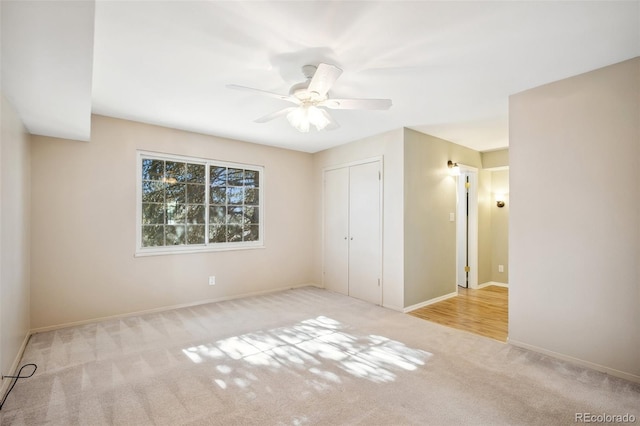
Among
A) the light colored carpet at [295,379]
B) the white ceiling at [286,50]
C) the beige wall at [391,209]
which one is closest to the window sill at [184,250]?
the light colored carpet at [295,379]

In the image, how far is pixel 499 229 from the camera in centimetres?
560

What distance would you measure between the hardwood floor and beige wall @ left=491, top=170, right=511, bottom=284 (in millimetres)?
550

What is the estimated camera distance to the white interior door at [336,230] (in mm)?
4977

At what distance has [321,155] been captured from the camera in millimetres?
5469

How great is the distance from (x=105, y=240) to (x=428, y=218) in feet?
13.7

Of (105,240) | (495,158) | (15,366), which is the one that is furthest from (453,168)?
(15,366)

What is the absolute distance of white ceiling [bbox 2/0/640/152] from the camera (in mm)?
1771

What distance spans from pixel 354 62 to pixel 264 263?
349cm

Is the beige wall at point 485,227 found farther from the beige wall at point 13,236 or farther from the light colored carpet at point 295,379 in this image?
the beige wall at point 13,236

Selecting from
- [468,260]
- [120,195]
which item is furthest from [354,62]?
[468,260]

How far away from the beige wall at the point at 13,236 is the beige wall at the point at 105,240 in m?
0.19

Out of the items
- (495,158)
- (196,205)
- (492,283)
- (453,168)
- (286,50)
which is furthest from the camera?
(492,283)

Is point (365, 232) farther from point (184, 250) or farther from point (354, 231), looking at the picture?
point (184, 250)

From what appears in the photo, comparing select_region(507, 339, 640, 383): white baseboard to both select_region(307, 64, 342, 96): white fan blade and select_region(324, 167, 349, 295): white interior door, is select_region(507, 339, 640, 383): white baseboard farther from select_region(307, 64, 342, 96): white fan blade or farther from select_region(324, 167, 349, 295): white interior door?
select_region(307, 64, 342, 96): white fan blade
